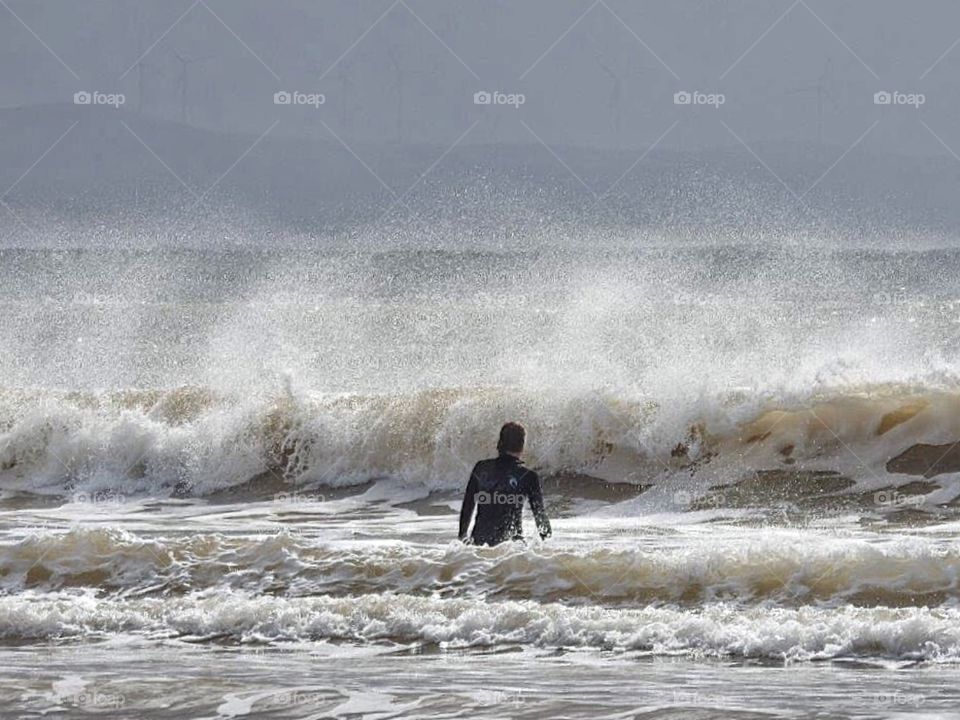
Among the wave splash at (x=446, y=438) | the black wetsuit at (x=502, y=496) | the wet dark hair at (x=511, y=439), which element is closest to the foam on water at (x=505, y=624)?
the black wetsuit at (x=502, y=496)

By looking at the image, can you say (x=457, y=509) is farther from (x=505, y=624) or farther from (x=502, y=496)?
(x=505, y=624)

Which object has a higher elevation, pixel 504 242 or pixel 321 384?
pixel 504 242

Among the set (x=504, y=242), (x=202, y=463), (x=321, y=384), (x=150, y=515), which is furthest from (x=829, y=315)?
(x=504, y=242)

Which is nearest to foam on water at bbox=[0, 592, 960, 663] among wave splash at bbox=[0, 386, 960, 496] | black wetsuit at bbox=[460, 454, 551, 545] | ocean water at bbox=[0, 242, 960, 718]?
ocean water at bbox=[0, 242, 960, 718]

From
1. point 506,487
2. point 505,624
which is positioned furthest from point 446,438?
point 505,624

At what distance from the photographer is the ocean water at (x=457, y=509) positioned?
26.3 feet

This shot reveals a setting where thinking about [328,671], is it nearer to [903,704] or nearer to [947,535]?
[903,704]

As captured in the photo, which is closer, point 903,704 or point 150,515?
point 903,704

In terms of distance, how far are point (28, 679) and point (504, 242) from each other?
102824mm

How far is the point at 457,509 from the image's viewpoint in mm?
14914

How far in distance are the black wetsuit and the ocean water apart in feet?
0.70

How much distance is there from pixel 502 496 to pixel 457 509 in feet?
14.8

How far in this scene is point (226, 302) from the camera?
170 feet

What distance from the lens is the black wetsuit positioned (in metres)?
10.2
